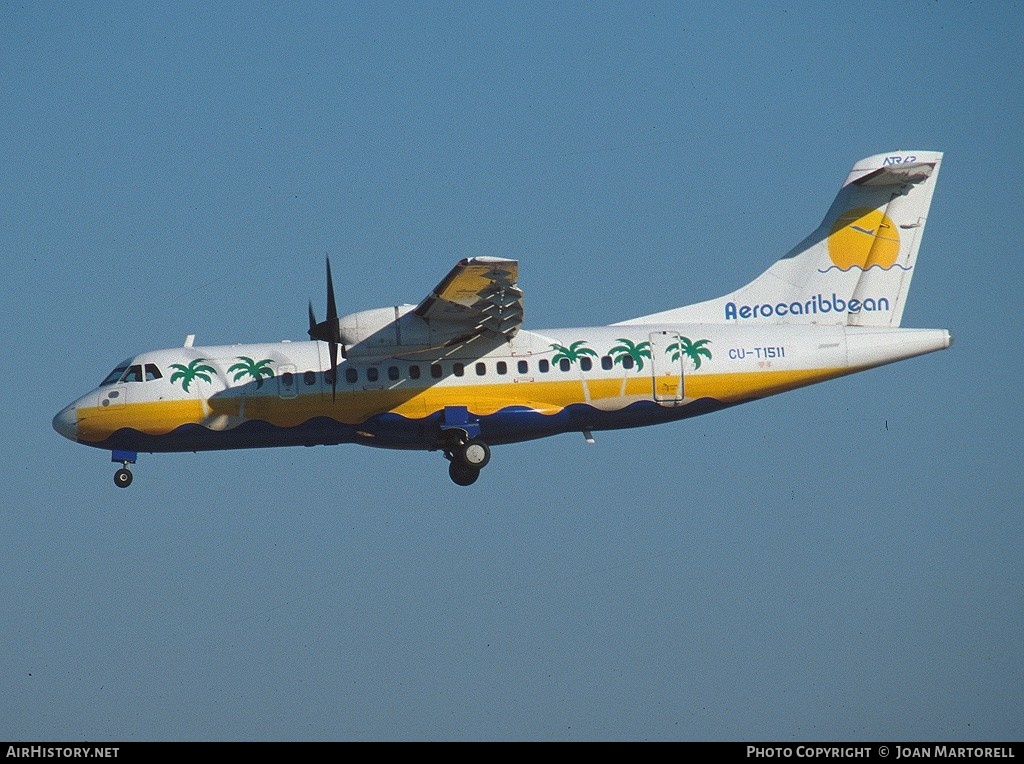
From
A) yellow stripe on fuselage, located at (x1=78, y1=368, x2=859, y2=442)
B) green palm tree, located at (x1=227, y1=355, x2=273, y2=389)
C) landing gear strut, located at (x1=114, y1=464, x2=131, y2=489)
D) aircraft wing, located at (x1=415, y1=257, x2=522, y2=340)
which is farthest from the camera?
landing gear strut, located at (x1=114, y1=464, x2=131, y2=489)

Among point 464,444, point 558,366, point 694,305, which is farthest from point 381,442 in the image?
point 694,305

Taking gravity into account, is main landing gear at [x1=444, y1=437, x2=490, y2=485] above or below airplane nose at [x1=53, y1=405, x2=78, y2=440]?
below

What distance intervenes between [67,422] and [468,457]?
810cm

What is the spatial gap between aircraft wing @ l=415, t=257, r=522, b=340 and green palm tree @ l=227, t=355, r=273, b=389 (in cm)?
344

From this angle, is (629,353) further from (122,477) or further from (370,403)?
(122,477)

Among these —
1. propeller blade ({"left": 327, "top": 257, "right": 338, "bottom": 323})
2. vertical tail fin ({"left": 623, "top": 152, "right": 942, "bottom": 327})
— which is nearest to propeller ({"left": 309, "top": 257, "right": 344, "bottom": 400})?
propeller blade ({"left": 327, "top": 257, "right": 338, "bottom": 323})

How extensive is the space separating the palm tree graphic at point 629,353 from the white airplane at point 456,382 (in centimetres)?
3

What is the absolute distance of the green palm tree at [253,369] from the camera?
94.6ft

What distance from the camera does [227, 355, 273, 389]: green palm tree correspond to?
94.6 feet

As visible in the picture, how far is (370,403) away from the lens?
28703 mm

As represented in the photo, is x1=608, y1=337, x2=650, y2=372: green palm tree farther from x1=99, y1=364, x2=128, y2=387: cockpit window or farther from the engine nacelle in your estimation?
x1=99, y1=364, x2=128, y2=387: cockpit window

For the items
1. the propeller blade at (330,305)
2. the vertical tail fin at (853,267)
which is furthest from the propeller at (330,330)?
the vertical tail fin at (853,267)

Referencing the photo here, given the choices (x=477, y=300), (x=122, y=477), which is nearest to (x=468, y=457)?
(x=477, y=300)
